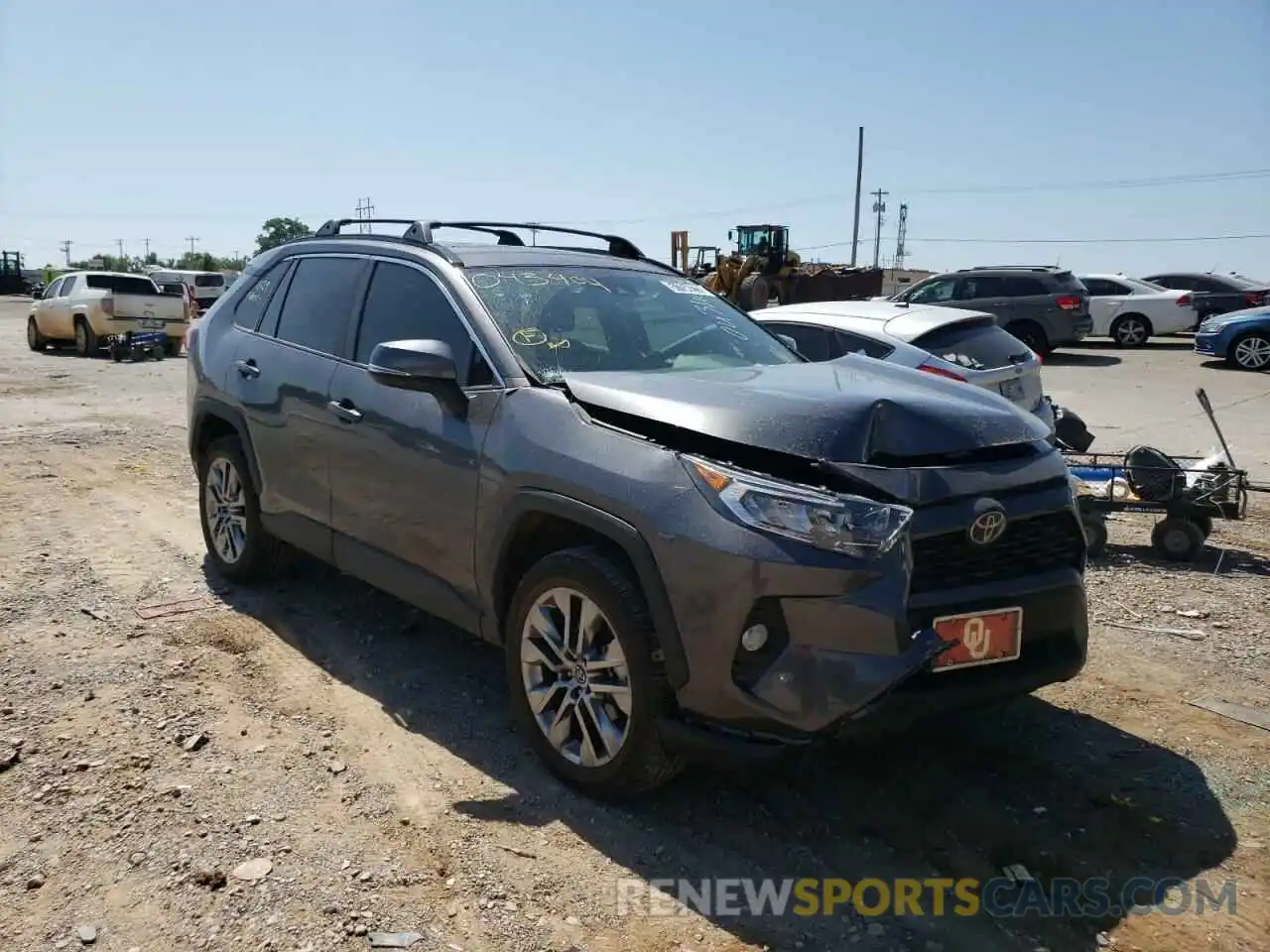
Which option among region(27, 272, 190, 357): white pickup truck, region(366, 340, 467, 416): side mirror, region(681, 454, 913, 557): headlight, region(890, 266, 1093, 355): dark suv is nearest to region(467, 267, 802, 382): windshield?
region(366, 340, 467, 416): side mirror

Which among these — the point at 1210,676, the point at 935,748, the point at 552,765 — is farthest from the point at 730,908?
the point at 1210,676

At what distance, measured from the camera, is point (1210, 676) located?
15.4 feet

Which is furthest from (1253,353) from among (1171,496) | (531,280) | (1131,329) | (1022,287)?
(531,280)

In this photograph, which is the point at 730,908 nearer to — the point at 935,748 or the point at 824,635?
the point at 824,635

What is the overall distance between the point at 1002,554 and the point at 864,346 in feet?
14.5

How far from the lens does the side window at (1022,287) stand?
2027 centimetres

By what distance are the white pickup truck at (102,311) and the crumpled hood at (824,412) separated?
65.2 ft

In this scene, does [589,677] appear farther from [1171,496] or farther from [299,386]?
[1171,496]

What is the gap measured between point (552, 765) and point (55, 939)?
152cm

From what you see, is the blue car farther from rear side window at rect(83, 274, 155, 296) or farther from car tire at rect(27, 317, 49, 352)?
car tire at rect(27, 317, 49, 352)

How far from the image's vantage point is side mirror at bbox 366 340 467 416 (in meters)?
3.84

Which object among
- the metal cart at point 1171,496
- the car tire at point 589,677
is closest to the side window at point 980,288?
the metal cart at point 1171,496

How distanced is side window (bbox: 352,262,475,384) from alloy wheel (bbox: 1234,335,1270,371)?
17748 mm

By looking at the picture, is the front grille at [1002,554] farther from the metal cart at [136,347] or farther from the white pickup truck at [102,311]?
the white pickup truck at [102,311]
